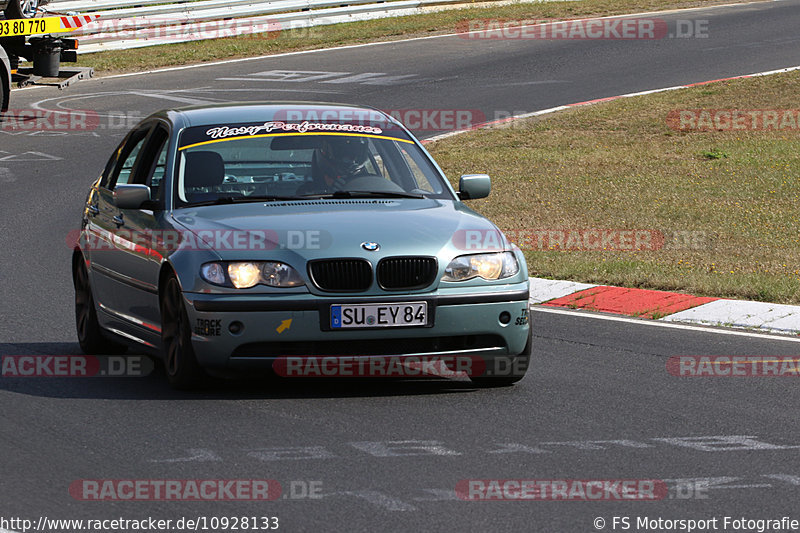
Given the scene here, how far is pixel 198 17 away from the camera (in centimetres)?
3212

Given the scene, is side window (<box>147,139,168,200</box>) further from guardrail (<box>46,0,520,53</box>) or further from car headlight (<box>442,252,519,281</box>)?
guardrail (<box>46,0,520,53</box>)

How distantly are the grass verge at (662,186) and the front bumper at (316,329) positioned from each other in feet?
14.0

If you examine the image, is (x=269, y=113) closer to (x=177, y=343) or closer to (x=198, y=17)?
(x=177, y=343)

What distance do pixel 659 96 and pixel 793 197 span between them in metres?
8.71

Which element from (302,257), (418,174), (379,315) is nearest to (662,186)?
(418,174)

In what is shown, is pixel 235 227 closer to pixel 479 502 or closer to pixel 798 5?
pixel 479 502

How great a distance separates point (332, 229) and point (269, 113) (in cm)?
159

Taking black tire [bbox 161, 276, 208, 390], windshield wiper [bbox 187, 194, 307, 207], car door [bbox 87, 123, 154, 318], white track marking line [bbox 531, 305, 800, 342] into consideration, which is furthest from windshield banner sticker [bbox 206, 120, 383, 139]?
white track marking line [bbox 531, 305, 800, 342]

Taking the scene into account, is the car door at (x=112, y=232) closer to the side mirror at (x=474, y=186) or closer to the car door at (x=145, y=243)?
the car door at (x=145, y=243)

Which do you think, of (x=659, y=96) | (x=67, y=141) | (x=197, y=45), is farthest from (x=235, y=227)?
(x=197, y=45)

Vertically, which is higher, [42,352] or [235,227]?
[235,227]

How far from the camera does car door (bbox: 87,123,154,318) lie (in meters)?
8.60

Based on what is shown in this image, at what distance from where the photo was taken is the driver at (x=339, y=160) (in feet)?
27.6

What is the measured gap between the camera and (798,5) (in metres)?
38.1
